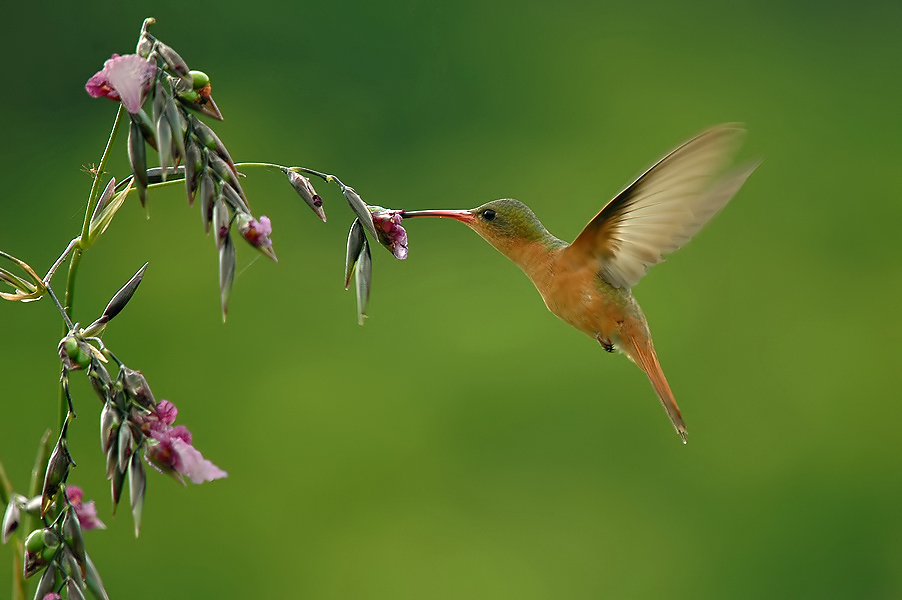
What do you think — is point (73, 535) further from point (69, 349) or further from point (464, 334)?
point (464, 334)

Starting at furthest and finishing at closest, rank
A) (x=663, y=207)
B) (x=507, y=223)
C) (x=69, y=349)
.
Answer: (x=507, y=223) → (x=663, y=207) → (x=69, y=349)

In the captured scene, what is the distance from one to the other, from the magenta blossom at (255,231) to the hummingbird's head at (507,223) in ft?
1.70

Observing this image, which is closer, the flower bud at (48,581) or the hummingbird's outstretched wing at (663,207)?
the flower bud at (48,581)

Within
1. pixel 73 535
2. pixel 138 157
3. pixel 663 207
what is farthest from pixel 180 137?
pixel 663 207

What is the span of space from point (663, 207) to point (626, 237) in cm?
10

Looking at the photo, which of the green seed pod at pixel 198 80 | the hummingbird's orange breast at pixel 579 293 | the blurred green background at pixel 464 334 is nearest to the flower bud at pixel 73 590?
the green seed pod at pixel 198 80

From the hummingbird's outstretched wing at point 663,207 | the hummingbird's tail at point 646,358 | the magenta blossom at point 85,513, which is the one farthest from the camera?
the hummingbird's tail at point 646,358

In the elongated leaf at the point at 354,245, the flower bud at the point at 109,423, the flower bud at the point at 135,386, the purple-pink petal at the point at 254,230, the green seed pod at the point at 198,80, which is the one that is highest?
the green seed pod at the point at 198,80

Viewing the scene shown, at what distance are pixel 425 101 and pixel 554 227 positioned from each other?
73 centimetres

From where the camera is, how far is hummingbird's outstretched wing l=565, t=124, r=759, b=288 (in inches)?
34.2

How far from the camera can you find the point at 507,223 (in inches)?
44.0

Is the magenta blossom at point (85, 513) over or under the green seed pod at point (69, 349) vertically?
under

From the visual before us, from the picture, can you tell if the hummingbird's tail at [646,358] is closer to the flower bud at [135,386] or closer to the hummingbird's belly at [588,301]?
the hummingbird's belly at [588,301]

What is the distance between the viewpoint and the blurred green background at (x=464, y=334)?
8.45ft
